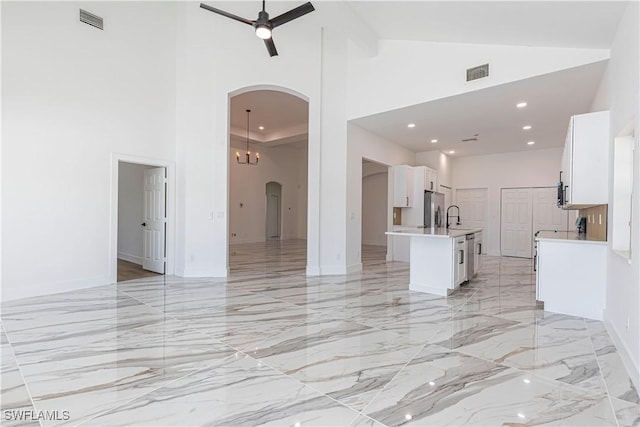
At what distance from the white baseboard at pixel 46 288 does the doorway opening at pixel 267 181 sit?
220cm

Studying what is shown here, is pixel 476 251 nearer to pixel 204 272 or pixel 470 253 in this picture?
pixel 470 253

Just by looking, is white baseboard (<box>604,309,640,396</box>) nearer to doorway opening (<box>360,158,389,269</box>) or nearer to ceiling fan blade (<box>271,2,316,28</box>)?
ceiling fan blade (<box>271,2,316,28</box>)

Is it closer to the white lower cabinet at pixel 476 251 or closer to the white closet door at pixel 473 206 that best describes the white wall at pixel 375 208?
the white closet door at pixel 473 206

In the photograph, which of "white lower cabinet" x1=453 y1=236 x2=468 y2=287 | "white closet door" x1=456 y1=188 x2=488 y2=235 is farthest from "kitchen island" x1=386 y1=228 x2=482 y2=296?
"white closet door" x1=456 y1=188 x2=488 y2=235

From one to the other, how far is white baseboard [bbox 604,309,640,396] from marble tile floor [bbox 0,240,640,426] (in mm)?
64

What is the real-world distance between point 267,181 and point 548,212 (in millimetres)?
8867

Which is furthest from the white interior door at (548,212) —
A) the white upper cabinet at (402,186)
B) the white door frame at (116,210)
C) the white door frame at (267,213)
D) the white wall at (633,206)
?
the white door frame at (267,213)

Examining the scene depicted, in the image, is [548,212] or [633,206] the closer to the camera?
[633,206]

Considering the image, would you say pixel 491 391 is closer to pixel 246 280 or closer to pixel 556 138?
pixel 246 280

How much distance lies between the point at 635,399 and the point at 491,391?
2.79 feet

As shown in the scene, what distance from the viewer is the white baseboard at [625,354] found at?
2.21m

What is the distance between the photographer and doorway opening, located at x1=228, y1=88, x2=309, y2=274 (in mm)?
8125

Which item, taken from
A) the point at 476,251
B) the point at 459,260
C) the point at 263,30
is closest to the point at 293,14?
the point at 263,30

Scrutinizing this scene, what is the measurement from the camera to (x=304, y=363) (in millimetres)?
2449
